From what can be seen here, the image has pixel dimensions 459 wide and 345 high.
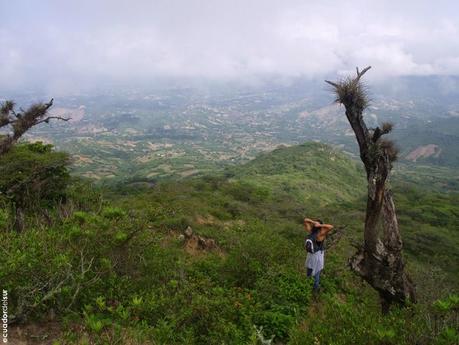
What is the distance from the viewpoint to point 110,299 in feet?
29.1

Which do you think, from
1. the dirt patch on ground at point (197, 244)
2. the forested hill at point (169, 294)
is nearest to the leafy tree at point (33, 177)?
the forested hill at point (169, 294)

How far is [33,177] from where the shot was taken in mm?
19938

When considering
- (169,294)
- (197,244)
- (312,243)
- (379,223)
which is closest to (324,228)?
(312,243)

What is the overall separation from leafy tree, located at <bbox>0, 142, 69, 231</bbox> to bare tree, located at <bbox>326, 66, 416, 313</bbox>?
14.1 metres

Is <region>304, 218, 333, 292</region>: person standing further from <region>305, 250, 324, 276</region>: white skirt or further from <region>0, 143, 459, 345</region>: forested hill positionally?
<region>0, 143, 459, 345</region>: forested hill

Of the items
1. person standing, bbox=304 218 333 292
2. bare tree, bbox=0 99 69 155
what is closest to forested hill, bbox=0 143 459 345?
person standing, bbox=304 218 333 292

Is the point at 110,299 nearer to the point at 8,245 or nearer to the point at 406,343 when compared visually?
the point at 8,245

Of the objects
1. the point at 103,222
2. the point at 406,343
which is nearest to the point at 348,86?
the point at 406,343

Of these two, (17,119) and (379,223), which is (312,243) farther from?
(17,119)

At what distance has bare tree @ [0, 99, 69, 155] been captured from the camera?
19875 millimetres

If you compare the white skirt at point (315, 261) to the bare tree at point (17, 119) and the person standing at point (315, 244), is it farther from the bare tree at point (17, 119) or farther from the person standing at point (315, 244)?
the bare tree at point (17, 119)

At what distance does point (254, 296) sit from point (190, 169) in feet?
475

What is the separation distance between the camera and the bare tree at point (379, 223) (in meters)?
9.22

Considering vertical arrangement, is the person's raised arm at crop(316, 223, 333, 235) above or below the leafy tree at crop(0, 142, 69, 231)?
above
